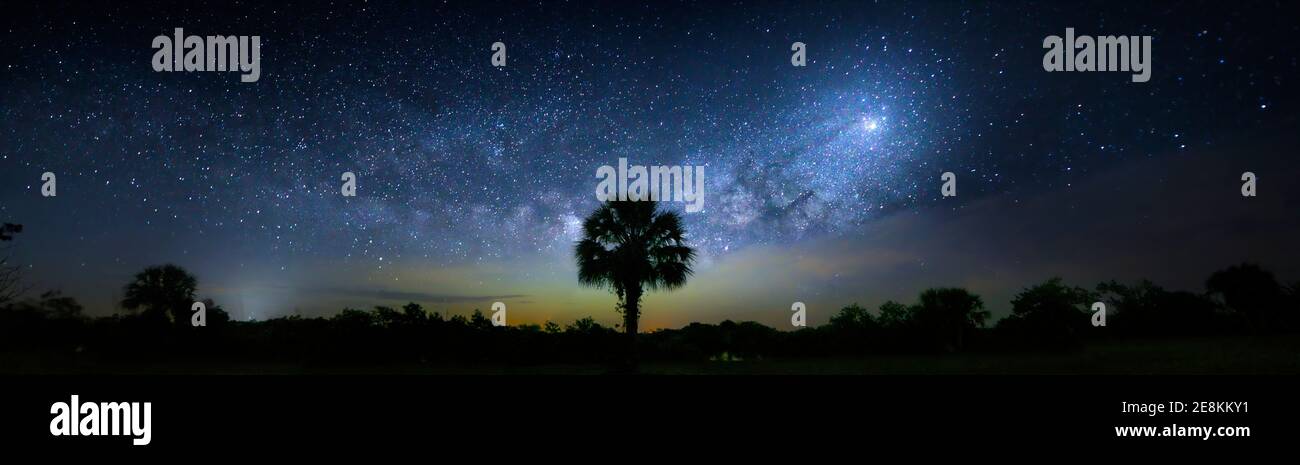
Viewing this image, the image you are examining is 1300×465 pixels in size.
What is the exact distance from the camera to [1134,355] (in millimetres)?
16859

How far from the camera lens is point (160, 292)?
57.6ft

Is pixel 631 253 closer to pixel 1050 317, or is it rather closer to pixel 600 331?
pixel 600 331

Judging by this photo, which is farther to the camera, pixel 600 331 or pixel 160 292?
pixel 600 331

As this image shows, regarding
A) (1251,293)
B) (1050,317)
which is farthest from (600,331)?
(1251,293)

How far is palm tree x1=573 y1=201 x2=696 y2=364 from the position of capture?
60.2 feet

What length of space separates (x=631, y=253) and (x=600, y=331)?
226 inches

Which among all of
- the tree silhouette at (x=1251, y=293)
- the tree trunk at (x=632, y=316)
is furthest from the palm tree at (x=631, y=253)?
the tree silhouette at (x=1251, y=293)

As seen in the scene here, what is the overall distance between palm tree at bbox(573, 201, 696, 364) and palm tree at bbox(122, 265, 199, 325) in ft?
43.6

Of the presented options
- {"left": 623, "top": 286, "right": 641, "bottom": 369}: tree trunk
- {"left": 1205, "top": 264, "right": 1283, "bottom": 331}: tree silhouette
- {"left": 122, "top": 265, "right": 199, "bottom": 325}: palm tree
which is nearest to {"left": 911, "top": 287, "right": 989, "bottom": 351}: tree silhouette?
{"left": 1205, "top": 264, "right": 1283, "bottom": 331}: tree silhouette

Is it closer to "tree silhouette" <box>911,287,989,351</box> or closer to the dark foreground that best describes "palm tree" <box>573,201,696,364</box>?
the dark foreground
